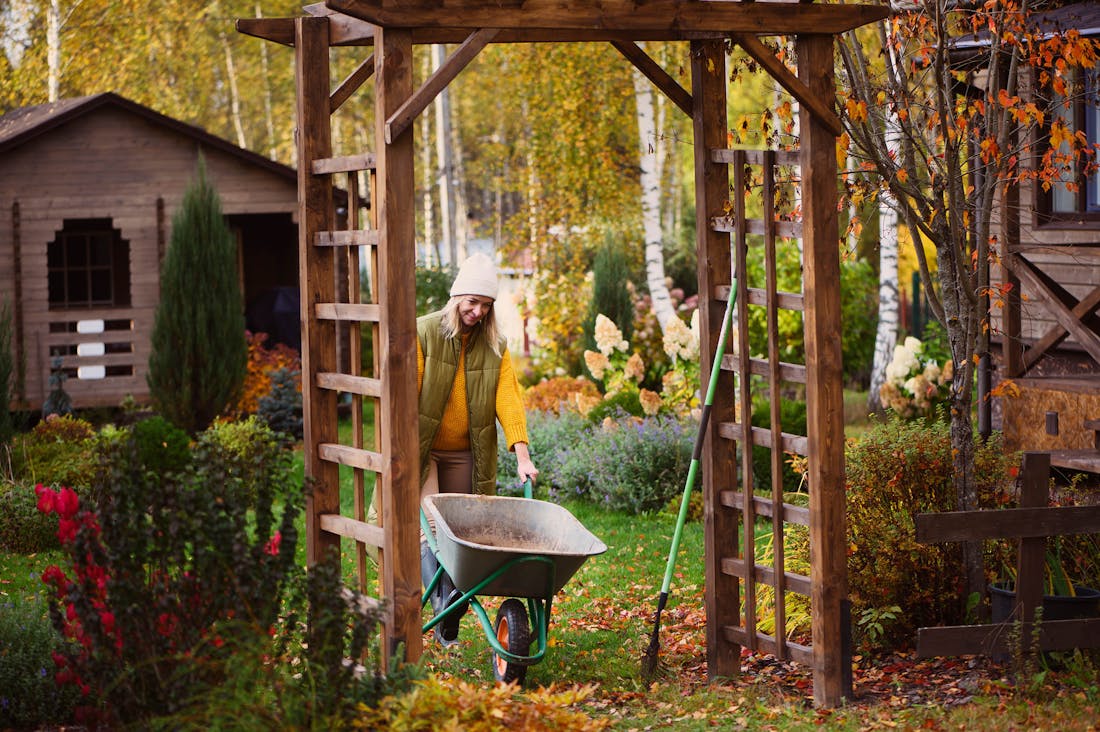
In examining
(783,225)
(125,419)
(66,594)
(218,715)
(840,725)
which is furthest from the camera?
(125,419)

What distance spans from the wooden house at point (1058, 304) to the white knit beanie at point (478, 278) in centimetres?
383

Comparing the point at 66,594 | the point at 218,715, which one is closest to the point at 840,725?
the point at 218,715

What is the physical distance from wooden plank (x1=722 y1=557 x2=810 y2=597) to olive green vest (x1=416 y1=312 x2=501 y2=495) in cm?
128

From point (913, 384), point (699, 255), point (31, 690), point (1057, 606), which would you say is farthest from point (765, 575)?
point (913, 384)

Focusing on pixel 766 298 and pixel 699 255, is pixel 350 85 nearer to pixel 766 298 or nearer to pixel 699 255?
pixel 699 255

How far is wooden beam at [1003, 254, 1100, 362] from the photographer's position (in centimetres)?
862

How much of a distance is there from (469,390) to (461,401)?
8cm

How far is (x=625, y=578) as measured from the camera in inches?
341

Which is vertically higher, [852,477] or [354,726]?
[852,477]

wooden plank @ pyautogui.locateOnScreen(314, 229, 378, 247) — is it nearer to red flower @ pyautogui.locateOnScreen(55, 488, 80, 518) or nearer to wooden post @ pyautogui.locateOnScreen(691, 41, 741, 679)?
red flower @ pyautogui.locateOnScreen(55, 488, 80, 518)

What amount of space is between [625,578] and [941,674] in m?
2.88

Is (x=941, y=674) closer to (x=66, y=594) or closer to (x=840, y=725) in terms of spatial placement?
(x=840, y=725)

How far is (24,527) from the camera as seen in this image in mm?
9594

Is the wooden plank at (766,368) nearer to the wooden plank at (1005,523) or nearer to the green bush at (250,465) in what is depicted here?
the wooden plank at (1005,523)
